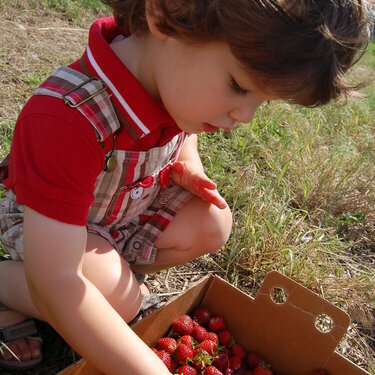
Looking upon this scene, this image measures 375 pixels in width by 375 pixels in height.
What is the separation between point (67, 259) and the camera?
50.4 inches

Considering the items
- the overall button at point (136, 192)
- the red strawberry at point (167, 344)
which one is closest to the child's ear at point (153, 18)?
the overall button at point (136, 192)

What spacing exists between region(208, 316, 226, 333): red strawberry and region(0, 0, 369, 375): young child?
49 cm

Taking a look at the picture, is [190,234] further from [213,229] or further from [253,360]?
[253,360]

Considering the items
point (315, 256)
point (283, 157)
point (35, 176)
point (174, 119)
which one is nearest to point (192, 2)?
point (174, 119)

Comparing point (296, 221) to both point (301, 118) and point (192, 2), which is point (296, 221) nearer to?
point (301, 118)

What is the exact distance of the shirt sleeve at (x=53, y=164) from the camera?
1.27m

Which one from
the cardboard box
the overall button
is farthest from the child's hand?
the cardboard box

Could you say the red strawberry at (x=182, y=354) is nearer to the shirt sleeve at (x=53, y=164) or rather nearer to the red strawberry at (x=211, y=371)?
the red strawberry at (x=211, y=371)

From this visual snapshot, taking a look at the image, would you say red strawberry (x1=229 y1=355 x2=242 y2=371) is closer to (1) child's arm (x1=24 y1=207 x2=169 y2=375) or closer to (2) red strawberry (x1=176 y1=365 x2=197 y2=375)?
(2) red strawberry (x1=176 y1=365 x2=197 y2=375)

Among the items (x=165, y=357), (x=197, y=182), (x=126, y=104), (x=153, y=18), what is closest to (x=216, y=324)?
(x=165, y=357)

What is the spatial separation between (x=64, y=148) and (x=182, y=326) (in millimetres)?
869

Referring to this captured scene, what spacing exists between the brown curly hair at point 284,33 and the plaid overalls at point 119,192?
0.26 meters

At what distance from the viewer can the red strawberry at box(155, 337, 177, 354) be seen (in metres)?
1.83

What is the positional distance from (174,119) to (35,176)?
42 centimetres
